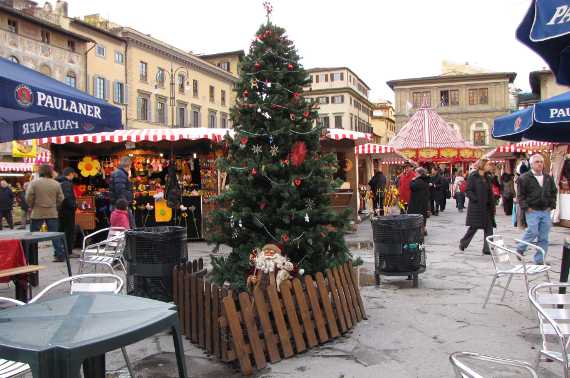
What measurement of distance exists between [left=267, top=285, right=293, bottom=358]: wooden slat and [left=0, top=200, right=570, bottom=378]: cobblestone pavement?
0.34 feet

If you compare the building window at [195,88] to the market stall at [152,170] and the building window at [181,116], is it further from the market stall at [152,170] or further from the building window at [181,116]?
the market stall at [152,170]

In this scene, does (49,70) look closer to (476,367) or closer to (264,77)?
(264,77)

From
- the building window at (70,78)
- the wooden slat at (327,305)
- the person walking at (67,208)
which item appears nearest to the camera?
the wooden slat at (327,305)

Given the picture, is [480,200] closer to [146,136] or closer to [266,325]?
[266,325]

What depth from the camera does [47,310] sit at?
2.70 m

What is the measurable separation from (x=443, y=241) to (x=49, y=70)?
29388 millimetres

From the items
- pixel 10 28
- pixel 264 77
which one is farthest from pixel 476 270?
pixel 10 28

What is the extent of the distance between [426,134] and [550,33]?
17489 mm

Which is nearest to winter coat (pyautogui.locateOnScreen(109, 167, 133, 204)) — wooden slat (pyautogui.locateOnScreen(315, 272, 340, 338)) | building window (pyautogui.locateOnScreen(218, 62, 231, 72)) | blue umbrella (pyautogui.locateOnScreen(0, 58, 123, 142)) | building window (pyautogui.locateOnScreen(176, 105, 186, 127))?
blue umbrella (pyautogui.locateOnScreen(0, 58, 123, 142))

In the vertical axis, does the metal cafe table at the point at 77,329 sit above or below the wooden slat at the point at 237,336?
above

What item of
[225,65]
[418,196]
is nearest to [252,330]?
[418,196]

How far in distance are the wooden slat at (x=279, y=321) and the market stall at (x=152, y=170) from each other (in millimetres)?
8043

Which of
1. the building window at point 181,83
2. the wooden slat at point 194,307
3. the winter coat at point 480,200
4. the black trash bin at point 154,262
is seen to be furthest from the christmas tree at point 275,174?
the building window at point 181,83

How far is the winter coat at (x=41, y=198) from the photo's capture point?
8.70m
